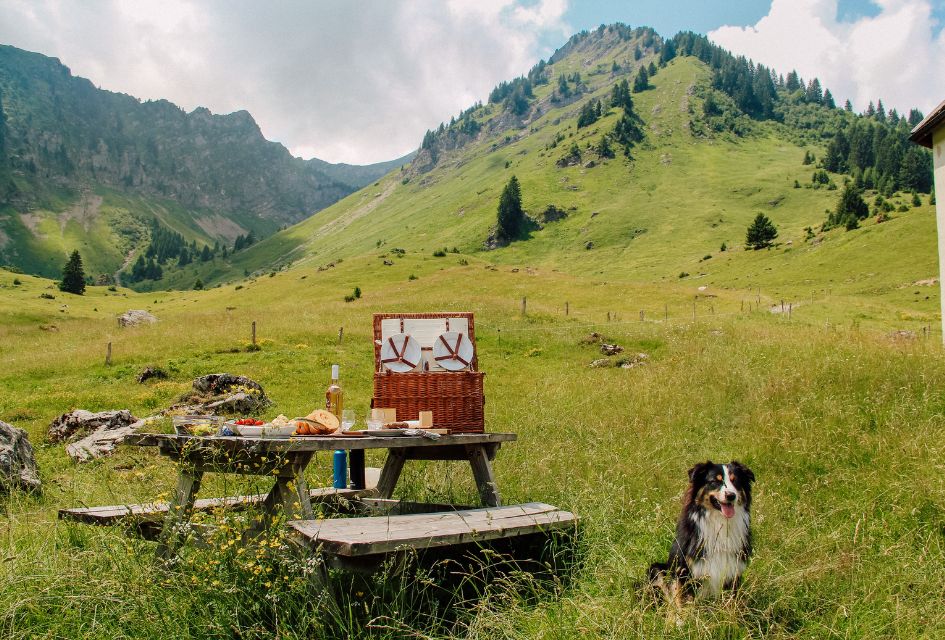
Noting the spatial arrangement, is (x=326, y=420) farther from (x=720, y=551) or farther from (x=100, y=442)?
(x=100, y=442)

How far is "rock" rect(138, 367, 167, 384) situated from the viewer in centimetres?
2258

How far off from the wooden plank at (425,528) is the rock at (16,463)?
231 inches

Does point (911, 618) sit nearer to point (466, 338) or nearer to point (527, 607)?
point (527, 607)

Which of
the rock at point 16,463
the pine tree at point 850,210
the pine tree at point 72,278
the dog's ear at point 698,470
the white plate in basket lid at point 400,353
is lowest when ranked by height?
the rock at point 16,463

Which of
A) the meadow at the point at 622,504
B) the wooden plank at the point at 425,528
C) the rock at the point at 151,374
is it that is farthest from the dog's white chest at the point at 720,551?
the rock at the point at 151,374

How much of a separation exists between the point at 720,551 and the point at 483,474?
274cm

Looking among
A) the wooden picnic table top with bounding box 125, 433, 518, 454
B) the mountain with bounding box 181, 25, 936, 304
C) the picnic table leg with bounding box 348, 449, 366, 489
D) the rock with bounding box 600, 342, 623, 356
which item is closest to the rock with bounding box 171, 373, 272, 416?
the picnic table leg with bounding box 348, 449, 366, 489

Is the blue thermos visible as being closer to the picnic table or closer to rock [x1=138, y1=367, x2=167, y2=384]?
the picnic table

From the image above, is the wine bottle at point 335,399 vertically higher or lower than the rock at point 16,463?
higher

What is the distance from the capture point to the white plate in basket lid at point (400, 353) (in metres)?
7.29

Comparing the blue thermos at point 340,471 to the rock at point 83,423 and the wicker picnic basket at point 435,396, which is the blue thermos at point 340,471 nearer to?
the wicker picnic basket at point 435,396

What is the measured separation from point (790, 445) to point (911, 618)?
454 centimetres

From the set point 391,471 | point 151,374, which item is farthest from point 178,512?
point 151,374

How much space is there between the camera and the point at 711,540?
4.46 meters
